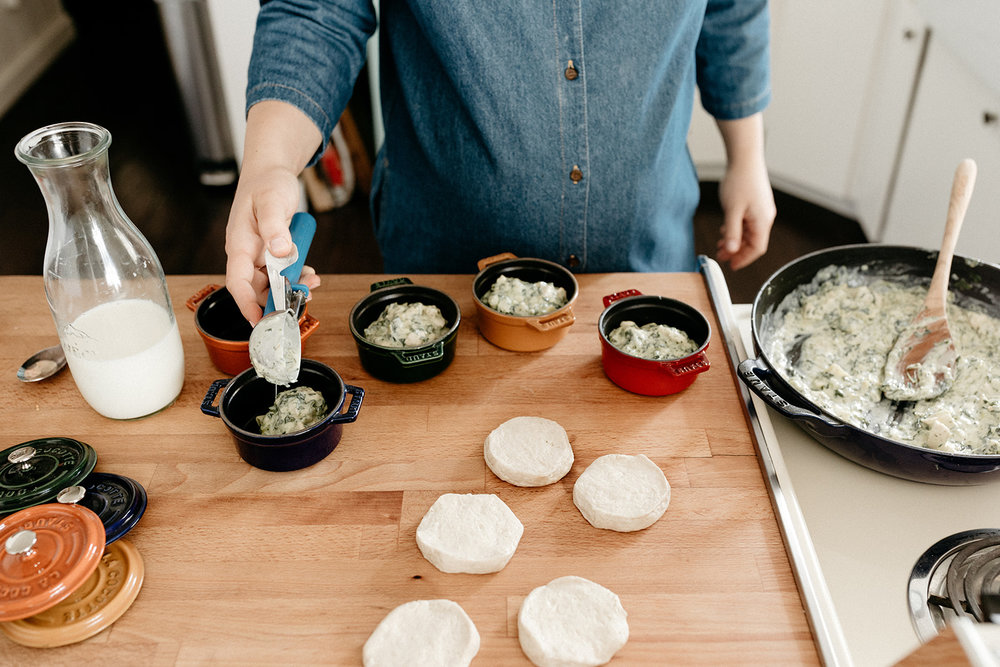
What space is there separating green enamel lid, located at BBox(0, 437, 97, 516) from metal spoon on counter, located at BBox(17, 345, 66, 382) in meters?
0.17

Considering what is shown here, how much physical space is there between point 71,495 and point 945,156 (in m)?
2.70

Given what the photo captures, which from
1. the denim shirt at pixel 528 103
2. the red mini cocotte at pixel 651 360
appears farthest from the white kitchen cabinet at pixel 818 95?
the red mini cocotte at pixel 651 360

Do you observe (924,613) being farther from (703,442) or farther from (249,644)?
(249,644)

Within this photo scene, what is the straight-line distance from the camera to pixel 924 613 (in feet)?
2.83

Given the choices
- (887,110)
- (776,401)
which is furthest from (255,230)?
(887,110)

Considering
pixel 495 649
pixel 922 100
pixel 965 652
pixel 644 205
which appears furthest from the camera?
pixel 922 100

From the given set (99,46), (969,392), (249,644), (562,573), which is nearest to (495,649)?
(562,573)

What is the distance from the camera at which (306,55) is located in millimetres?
1224

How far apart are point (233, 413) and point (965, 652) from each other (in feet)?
2.94

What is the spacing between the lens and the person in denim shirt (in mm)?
1210

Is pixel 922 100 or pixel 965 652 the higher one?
pixel 965 652

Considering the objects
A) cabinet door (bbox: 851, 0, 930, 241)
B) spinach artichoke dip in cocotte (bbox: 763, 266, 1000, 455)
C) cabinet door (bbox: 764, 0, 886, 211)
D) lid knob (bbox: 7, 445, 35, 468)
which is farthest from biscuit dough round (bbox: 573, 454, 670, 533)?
cabinet door (bbox: 764, 0, 886, 211)

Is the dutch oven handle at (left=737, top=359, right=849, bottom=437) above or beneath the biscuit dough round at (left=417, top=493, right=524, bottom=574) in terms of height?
above

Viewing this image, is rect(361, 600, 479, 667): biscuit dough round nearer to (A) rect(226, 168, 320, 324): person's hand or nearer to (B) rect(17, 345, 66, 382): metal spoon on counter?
(A) rect(226, 168, 320, 324): person's hand
